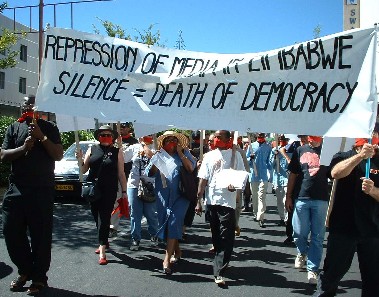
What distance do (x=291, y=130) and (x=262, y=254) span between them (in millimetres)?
3113

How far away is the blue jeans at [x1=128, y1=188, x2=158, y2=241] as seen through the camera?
7.25 metres

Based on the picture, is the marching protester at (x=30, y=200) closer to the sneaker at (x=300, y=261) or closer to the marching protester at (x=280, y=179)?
the sneaker at (x=300, y=261)

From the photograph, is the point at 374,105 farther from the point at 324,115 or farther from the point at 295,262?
the point at 295,262

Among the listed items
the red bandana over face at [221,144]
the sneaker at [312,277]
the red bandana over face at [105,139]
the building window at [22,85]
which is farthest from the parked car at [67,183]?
the building window at [22,85]

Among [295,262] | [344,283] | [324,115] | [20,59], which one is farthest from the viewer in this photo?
[20,59]

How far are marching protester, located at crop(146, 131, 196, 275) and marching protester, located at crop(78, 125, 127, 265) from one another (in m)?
0.59

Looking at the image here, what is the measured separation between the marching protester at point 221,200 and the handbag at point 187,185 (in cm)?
12

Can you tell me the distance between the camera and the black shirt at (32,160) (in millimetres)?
4867

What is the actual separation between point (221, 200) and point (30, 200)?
2166 millimetres

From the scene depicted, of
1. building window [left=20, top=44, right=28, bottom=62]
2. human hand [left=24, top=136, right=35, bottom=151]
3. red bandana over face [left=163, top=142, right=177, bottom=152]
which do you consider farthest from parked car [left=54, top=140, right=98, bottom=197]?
building window [left=20, top=44, right=28, bottom=62]

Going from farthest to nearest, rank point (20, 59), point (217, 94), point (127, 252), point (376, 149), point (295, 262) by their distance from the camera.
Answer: point (20, 59) < point (127, 252) < point (295, 262) < point (217, 94) < point (376, 149)

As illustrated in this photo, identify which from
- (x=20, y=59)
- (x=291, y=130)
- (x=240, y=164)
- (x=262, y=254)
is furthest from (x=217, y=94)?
(x=20, y=59)

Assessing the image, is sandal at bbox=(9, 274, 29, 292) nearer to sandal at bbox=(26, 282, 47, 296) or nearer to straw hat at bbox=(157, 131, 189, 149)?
→ sandal at bbox=(26, 282, 47, 296)

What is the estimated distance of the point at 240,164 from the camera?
594cm
